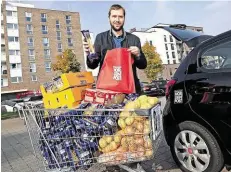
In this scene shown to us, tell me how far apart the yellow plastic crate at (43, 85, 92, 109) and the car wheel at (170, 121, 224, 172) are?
53.6 inches

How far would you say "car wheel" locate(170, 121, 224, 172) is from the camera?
10.7 ft

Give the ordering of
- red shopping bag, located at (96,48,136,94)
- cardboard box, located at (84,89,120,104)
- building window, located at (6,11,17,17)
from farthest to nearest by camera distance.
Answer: building window, located at (6,11,17,17), red shopping bag, located at (96,48,136,94), cardboard box, located at (84,89,120,104)

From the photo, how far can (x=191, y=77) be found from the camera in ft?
11.8

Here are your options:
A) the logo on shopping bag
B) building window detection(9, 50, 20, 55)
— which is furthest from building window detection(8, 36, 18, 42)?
the logo on shopping bag

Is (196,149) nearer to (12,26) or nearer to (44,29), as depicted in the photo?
(12,26)

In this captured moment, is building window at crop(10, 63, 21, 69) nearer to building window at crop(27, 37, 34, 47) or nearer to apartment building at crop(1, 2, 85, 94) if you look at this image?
apartment building at crop(1, 2, 85, 94)

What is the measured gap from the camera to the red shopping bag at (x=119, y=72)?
3098 millimetres

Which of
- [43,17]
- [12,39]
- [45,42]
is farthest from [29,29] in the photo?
[43,17]

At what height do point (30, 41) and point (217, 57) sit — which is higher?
point (30, 41)

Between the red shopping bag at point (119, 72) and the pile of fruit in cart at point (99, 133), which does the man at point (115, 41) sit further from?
the pile of fruit in cart at point (99, 133)

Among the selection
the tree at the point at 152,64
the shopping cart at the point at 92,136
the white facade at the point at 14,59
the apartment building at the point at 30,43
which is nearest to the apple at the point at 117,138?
the shopping cart at the point at 92,136

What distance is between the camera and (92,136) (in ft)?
9.08

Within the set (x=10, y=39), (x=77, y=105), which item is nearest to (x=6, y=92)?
(x=10, y=39)

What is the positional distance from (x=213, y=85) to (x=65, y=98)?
1.67 meters
